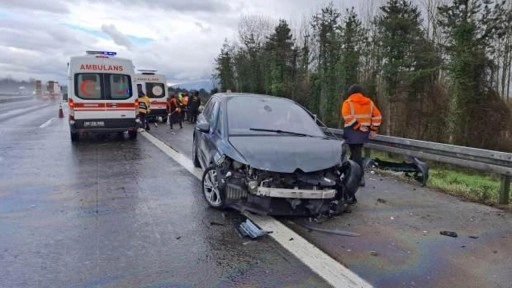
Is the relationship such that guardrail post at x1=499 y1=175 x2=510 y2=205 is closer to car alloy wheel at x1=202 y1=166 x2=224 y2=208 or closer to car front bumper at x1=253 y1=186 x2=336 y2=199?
car front bumper at x1=253 y1=186 x2=336 y2=199

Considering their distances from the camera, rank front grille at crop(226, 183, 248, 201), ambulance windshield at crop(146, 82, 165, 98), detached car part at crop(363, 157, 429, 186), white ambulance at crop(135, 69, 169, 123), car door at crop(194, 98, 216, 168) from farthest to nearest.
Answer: ambulance windshield at crop(146, 82, 165, 98), white ambulance at crop(135, 69, 169, 123), detached car part at crop(363, 157, 429, 186), car door at crop(194, 98, 216, 168), front grille at crop(226, 183, 248, 201)

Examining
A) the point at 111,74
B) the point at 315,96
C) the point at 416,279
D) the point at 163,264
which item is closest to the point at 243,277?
the point at 163,264

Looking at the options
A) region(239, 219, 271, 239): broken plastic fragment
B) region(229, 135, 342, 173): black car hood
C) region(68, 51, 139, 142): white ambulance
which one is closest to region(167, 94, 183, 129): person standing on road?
region(68, 51, 139, 142): white ambulance

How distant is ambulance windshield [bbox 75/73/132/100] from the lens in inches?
537

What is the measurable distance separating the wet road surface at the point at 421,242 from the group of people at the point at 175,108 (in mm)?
12793

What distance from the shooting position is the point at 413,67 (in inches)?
1442

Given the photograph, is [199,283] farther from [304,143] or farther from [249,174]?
[304,143]

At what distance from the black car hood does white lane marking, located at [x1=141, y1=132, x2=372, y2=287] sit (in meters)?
0.69

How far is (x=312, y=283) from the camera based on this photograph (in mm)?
3889

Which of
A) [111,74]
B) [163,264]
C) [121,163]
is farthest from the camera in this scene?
[111,74]

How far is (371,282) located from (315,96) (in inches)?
1609

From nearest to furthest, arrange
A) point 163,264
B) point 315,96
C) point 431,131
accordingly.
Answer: point 163,264, point 431,131, point 315,96

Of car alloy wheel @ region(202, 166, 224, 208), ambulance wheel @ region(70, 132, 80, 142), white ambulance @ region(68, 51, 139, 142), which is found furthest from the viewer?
ambulance wheel @ region(70, 132, 80, 142)

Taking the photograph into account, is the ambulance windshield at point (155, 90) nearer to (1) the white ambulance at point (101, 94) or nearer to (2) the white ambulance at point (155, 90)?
(2) the white ambulance at point (155, 90)
